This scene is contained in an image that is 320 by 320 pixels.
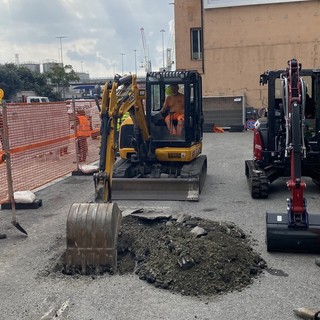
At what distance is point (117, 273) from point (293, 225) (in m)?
2.35

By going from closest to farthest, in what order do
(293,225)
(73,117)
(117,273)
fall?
(117,273) < (293,225) < (73,117)

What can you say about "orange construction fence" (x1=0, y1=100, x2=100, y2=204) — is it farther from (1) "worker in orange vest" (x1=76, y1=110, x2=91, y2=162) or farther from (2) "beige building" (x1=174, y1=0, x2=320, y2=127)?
(2) "beige building" (x1=174, y1=0, x2=320, y2=127)

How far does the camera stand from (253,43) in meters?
28.0

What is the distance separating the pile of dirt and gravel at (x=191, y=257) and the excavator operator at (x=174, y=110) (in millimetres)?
3521

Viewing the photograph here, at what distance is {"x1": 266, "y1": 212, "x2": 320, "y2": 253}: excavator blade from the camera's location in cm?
591

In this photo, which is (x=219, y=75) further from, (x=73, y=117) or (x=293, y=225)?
(x=293, y=225)

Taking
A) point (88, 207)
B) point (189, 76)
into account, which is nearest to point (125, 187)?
point (189, 76)

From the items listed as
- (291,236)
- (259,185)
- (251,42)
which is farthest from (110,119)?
(251,42)

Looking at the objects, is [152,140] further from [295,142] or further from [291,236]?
[291,236]

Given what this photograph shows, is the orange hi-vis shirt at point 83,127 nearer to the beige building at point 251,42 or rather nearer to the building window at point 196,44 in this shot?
the beige building at point 251,42

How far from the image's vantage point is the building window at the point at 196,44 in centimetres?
3061

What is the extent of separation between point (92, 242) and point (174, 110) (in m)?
5.01

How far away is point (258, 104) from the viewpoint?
2819 cm

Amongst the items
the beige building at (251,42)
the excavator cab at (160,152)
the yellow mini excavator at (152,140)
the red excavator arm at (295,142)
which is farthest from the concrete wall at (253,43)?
the red excavator arm at (295,142)
